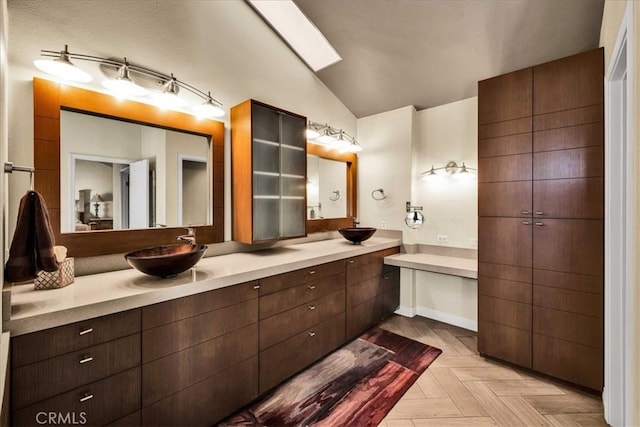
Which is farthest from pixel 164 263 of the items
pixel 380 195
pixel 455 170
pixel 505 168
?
pixel 455 170

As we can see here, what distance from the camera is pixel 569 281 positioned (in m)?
2.04

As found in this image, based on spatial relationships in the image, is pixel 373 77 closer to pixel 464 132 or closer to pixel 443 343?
pixel 464 132

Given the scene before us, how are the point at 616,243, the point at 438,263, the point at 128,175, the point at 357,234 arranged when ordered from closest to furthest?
the point at 616,243 < the point at 128,175 < the point at 438,263 < the point at 357,234

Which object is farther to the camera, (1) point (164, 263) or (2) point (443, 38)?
(2) point (443, 38)

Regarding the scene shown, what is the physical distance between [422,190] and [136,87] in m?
2.99

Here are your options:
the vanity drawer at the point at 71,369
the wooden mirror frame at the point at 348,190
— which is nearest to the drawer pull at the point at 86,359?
the vanity drawer at the point at 71,369

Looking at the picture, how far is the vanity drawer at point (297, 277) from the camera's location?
1987 mm

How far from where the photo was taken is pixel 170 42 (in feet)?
6.89

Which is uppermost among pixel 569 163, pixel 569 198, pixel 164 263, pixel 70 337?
pixel 569 163

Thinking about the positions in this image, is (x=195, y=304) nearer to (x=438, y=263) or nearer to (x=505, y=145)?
(x=438, y=263)

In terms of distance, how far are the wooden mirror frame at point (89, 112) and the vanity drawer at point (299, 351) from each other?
42.7 inches

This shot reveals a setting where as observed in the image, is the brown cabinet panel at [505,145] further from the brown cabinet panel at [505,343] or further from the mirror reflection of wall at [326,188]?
the mirror reflection of wall at [326,188]

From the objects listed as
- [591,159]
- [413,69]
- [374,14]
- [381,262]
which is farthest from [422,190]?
[374,14]

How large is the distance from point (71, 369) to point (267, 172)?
5.87 ft
